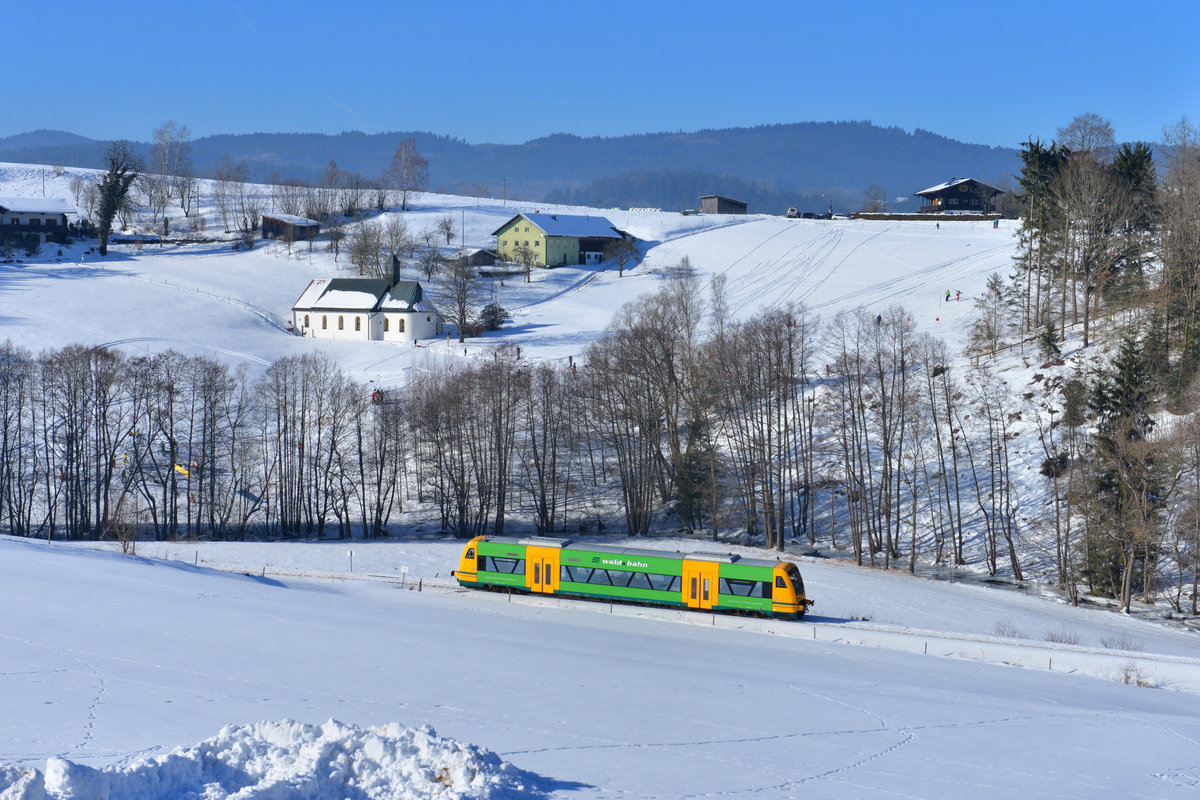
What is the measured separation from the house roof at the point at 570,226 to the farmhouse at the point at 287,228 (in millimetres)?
21506

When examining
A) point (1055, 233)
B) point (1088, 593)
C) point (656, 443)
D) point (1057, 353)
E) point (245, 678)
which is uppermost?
point (1055, 233)

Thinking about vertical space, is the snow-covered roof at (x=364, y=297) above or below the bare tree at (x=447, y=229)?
below

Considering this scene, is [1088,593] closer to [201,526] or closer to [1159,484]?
[1159,484]

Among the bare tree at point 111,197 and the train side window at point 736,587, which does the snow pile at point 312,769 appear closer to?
the train side window at point 736,587

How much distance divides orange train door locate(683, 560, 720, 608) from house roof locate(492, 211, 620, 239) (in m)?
77.5

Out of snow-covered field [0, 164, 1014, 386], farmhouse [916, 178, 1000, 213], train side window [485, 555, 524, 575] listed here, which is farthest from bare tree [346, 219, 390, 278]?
farmhouse [916, 178, 1000, 213]

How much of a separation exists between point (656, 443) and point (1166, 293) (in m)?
27.4

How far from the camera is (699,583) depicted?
27.9 meters

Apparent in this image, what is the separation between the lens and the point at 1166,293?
157 ft

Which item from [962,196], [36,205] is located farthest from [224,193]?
[962,196]

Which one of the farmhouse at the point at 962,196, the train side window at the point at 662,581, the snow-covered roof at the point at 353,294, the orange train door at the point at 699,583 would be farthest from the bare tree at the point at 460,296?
the farmhouse at the point at 962,196

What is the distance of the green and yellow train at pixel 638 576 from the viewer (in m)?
27.2

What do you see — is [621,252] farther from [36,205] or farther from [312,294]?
[36,205]

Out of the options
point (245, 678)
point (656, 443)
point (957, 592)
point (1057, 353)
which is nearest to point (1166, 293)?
point (1057, 353)
